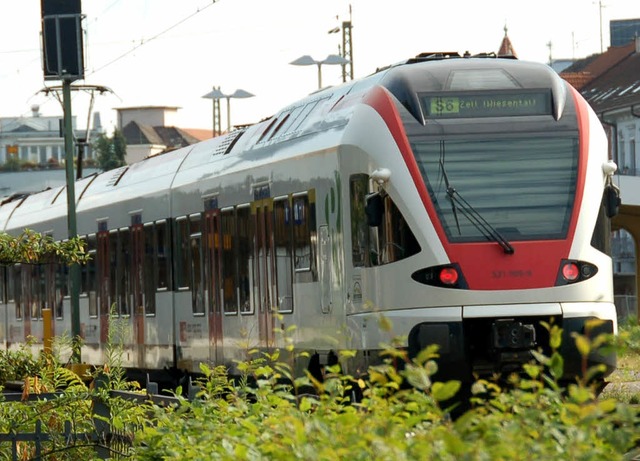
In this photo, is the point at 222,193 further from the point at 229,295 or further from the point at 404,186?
the point at 404,186

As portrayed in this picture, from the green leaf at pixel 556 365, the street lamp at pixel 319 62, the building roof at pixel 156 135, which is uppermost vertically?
the building roof at pixel 156 135

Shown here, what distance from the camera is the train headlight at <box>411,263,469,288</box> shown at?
15578mm

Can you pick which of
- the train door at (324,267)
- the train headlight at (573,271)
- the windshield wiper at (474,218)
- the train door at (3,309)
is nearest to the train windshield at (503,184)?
the windshield wiper at (474,218)

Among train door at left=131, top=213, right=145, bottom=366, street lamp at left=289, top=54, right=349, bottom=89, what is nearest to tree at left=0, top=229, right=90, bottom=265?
train door at left=131, top=213, right=145, bottom=366

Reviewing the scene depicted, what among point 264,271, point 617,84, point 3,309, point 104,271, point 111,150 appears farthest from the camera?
point 111,150

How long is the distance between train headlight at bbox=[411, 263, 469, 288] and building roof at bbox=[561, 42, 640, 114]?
60.0 meters

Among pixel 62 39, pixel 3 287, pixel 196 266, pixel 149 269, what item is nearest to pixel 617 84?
pixel 3 287

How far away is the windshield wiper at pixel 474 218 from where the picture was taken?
15664 mm

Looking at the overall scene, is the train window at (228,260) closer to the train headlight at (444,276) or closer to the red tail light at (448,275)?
the train headlight at (444,276)

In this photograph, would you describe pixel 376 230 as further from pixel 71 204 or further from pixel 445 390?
pixel 71 204

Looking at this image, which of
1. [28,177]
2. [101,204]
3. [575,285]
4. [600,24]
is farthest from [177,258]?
[28,177]

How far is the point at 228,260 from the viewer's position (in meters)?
21.3

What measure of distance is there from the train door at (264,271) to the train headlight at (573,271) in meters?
4.52

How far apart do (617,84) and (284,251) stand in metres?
66.3
